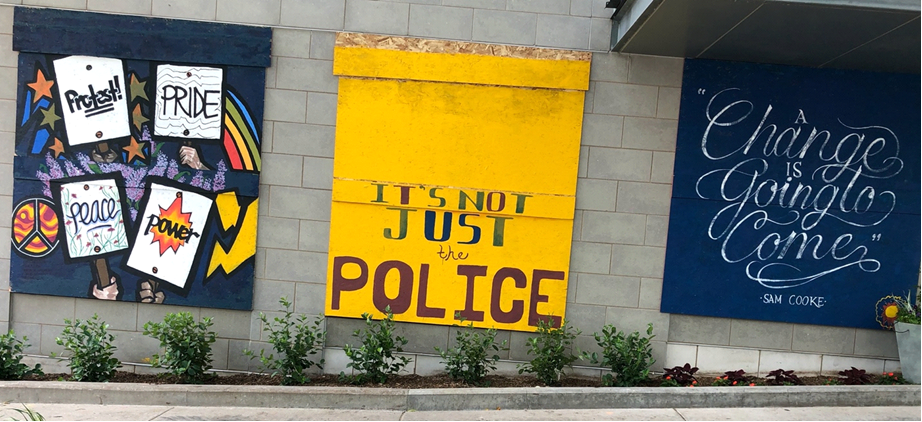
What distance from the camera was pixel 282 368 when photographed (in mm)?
5918

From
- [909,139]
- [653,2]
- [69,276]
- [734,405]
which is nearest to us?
[653,2]

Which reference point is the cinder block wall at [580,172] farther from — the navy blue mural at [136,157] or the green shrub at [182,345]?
the green shrub at [182,345]

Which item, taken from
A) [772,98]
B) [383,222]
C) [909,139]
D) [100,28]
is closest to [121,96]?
[100,28]

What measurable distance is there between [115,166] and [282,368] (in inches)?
95.9

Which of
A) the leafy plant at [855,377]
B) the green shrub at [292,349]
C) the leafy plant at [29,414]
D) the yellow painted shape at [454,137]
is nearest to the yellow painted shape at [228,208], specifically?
the green shrub at [292,349]

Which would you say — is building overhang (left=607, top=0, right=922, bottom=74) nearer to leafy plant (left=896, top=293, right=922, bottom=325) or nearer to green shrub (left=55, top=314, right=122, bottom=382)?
leafy plant (left=896, top=293, right=922, bottom=325)

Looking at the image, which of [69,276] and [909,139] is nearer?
[909,139]

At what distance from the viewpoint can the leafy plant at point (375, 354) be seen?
5.81m

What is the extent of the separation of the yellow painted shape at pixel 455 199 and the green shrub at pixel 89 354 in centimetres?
238

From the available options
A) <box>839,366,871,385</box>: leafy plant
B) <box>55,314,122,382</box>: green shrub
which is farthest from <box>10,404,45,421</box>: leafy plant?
<box>839,366,871,385</box>: leafy plant

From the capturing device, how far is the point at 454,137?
616cm

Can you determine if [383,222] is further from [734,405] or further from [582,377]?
[734,405]

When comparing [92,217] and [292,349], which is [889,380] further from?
[92,217]

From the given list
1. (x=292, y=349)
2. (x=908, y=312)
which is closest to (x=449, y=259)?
(x=292, y=349)
